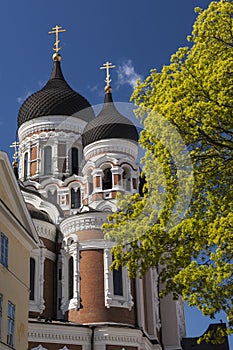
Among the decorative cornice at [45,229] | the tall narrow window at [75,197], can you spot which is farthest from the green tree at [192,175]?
the tall narrow window at [75,197]

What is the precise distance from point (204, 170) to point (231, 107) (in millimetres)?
1482

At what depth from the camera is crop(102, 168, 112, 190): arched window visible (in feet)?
95.0

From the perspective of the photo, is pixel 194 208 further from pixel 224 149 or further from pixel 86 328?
pixel 86 328

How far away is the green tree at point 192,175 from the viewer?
1084 cm

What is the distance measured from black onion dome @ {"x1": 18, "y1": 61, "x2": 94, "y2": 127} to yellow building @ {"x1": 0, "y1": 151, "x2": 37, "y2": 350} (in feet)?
52.0

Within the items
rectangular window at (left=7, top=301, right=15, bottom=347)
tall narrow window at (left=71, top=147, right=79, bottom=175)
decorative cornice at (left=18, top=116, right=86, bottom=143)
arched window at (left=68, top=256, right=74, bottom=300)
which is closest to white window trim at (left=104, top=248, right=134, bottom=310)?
arched window at (left=68, top=256, right=74, bottom=300)

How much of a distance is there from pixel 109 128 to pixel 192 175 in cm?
1763

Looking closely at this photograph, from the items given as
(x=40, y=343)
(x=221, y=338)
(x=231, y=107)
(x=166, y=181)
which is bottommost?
(x=221, y=338)

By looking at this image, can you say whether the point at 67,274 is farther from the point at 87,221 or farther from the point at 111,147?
the point at 111,147

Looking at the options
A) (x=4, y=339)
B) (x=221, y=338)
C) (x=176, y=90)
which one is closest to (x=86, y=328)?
(x=4, y=339)

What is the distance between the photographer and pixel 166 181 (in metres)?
11.9

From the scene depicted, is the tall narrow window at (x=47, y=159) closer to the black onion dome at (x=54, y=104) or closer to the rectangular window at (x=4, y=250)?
the black onion dome at (x=54, y=104)

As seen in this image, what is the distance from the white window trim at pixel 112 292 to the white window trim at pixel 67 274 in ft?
4.01

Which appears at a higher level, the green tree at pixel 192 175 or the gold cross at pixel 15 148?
the gold cross at pixel 15 148
